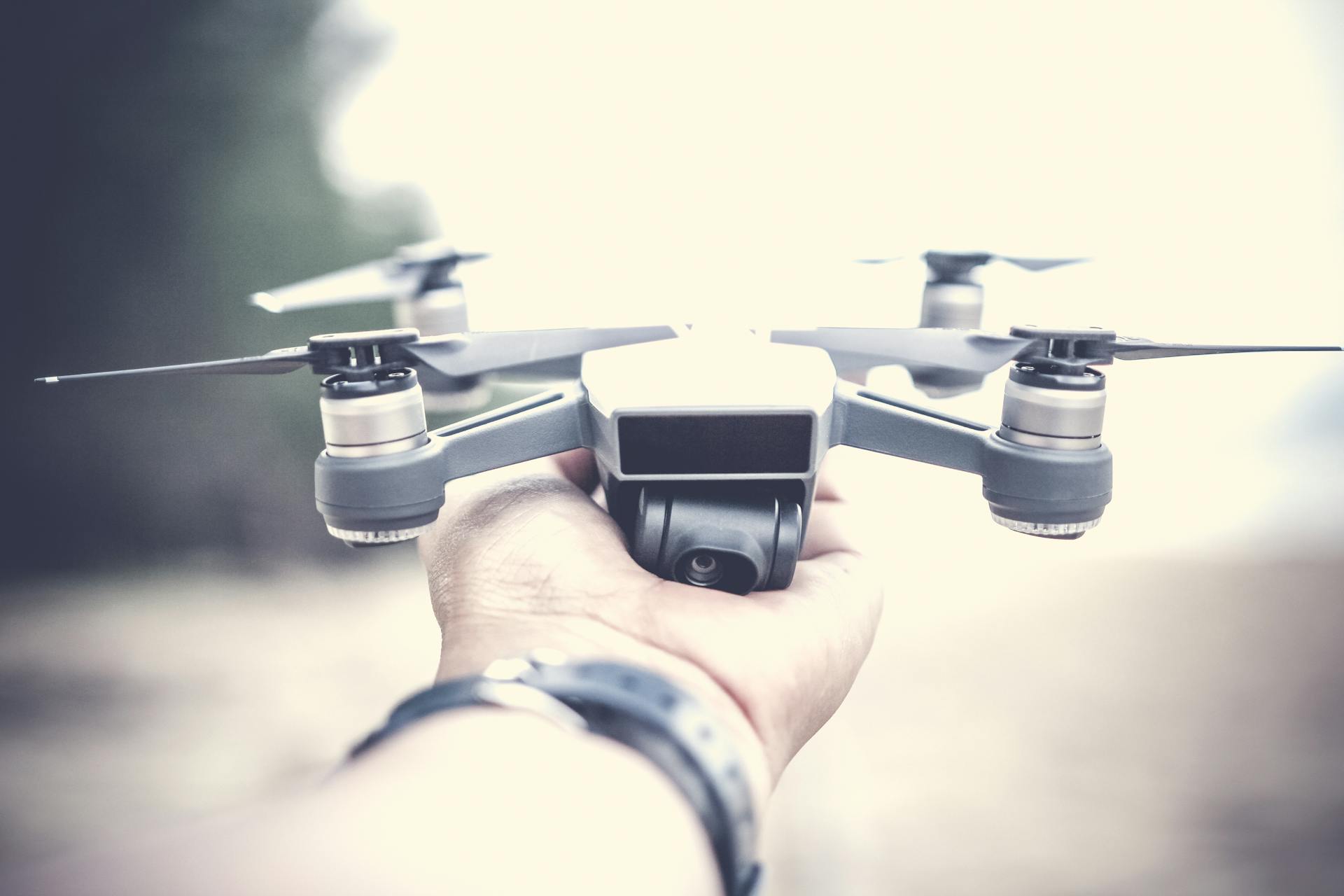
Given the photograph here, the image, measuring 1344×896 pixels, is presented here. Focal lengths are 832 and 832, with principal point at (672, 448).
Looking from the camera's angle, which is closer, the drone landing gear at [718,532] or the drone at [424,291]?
the drone landing gear at [718,532]

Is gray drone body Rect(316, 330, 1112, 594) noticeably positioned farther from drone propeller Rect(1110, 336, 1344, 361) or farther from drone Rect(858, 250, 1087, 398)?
drone Rect(858, 250, 1087, 398)

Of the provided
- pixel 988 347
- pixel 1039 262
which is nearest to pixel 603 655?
pixel 988 347

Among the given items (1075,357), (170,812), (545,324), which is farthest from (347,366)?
(170,812)

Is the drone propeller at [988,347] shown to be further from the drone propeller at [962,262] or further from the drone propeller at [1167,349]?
the drone propeller at [962,262]

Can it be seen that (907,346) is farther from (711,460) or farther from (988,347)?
(711,460)

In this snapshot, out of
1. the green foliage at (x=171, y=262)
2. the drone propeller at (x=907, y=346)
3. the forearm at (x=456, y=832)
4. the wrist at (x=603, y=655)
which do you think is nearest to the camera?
the forearm at (x=456, y=832)

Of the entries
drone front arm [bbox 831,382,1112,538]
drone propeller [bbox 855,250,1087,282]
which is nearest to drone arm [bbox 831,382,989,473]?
drone front arm [bbox 831,382,1112,538]

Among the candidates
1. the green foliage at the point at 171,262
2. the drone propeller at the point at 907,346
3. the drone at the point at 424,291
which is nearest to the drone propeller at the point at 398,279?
the drone at the point at 424,291

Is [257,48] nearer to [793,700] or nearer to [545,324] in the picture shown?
[545,324]
